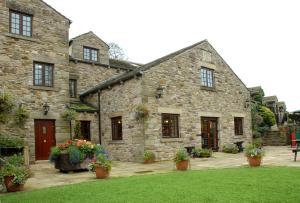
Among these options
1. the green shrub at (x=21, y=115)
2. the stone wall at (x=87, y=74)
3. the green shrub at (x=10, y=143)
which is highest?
the stone wall at (x=87, y=74)

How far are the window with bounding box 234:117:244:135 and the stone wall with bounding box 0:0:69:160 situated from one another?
1094 cm

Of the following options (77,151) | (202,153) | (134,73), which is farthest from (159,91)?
(77,151)

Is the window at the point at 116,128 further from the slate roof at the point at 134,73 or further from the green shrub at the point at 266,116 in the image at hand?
the green shrub at the point at 266,116

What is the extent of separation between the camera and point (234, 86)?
800 inches

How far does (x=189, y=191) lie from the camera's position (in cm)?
654

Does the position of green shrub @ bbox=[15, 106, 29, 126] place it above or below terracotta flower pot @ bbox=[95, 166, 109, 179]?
above

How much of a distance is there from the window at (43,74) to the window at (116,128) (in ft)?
12.6

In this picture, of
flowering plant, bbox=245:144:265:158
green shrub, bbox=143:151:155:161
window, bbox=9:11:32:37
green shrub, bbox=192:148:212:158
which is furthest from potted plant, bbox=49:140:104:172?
window, bbox=9:11:32:37

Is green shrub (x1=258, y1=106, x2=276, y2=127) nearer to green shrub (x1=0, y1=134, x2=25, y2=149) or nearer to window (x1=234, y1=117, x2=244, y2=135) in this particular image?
window (x1=234, y1=117, x2=244, y2=135)

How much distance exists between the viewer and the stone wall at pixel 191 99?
15.0m

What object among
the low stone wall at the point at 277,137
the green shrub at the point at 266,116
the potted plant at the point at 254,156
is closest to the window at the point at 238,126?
the low stone wall at the point at 277,137

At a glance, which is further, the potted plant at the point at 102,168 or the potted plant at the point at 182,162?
the potted plant at the point at 182,162

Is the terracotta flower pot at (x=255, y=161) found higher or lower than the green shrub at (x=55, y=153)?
lower

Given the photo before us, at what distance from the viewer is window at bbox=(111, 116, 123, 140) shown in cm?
1628
